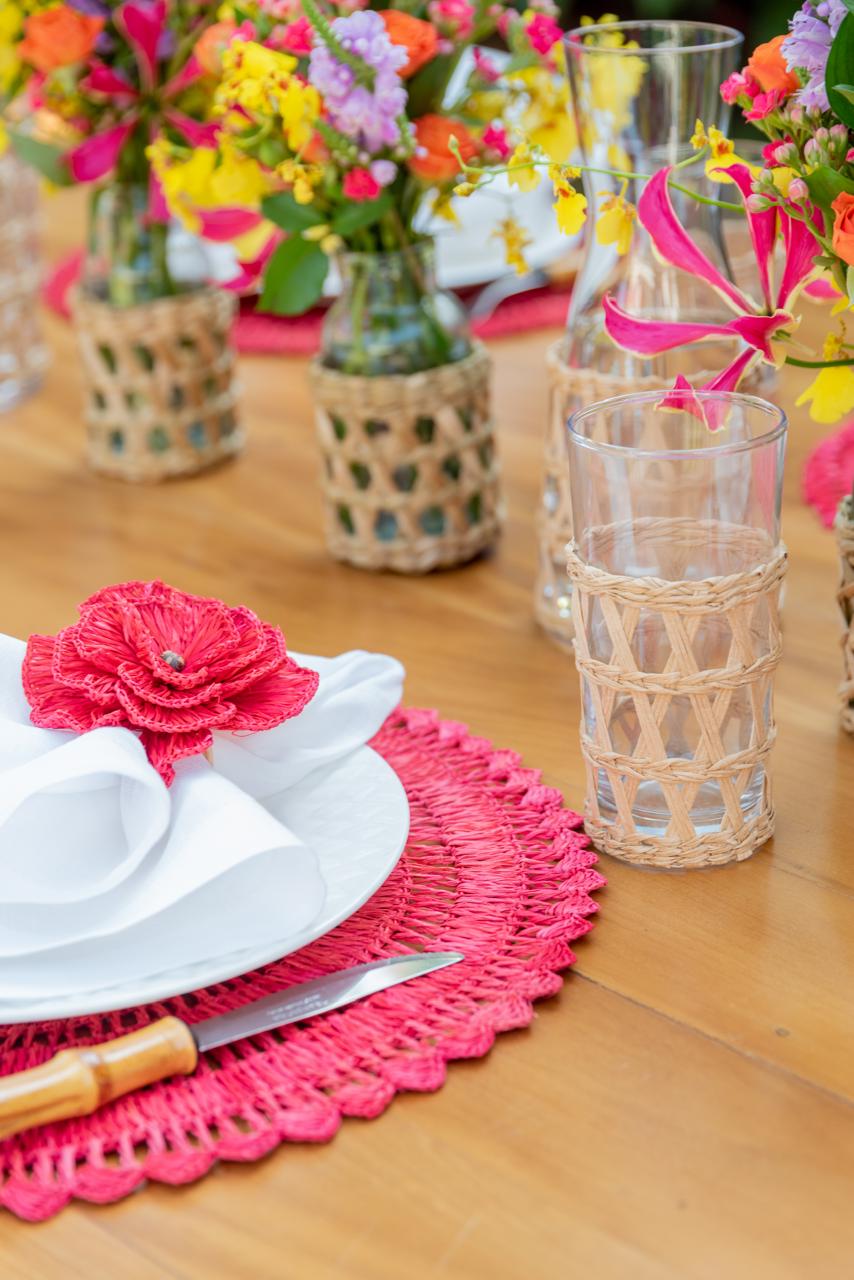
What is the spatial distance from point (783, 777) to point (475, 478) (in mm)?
338

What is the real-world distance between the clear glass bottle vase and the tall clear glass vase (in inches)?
4.2

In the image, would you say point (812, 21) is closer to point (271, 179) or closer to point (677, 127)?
point (677, 127)

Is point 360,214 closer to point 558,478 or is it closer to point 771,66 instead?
point 558,478

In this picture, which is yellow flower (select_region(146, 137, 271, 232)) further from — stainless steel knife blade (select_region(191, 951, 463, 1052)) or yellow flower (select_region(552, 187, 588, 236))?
stainless steel knife blade (select_region(191, 951, 463, 1052))

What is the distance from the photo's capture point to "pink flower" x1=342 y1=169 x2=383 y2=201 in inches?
33.7

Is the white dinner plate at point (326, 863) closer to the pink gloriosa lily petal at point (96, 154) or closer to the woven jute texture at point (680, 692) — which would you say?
the woven jute texture at point (680, 692)

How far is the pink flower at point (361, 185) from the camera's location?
86cm

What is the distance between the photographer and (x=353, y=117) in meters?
0.83

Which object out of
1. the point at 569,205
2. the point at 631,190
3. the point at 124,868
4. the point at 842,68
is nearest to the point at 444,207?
the point at 631,190

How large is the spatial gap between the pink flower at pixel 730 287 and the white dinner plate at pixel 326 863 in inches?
8.6

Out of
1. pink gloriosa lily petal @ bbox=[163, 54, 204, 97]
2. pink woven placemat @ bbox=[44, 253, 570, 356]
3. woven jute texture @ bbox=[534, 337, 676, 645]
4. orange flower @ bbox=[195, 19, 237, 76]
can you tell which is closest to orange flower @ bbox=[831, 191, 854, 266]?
woven jute texture @ bbox=[534, 337, 676, 645]

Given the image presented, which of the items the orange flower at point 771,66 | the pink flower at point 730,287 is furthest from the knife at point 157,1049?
the orange flower at point 771,66

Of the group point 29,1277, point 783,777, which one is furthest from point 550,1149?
point 783,777

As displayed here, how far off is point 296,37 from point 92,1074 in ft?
1.89
